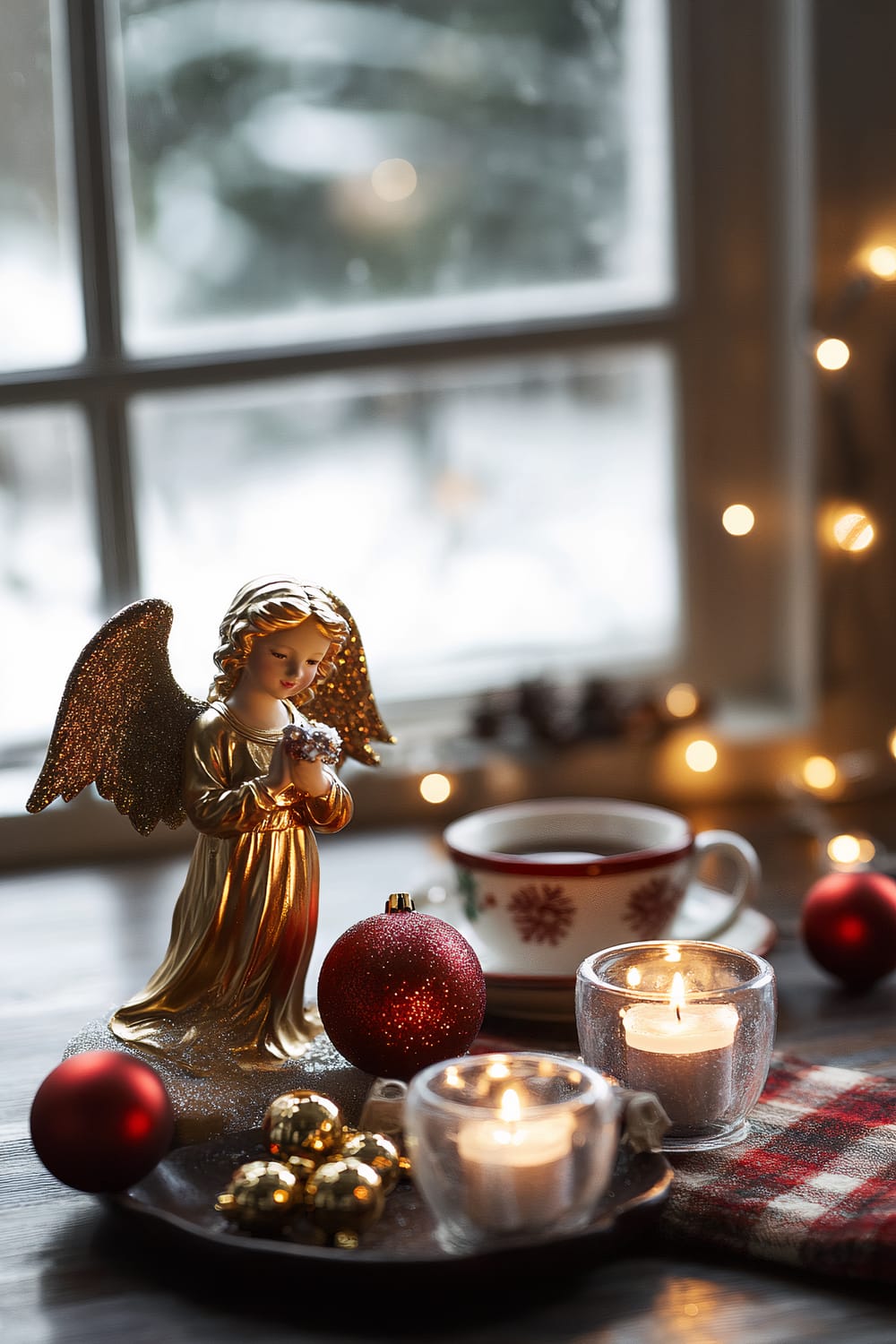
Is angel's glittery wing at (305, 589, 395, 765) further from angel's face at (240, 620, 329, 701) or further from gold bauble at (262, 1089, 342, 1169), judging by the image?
gold bauble at (262, 1089, 342, 1169)

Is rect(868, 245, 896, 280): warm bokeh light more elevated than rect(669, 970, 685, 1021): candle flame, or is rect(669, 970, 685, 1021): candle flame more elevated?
rect(868, 245, 896, 280): warm bokeh light

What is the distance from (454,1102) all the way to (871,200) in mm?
918

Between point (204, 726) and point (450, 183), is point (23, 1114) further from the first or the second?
point (450, 183)

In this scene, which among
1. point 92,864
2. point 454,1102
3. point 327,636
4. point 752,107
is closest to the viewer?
point 454,1102

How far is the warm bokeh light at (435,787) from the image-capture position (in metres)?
1.23

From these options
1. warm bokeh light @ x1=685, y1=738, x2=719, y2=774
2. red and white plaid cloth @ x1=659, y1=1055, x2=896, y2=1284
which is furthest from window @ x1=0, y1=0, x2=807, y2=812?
red and white plaid cloth @ x1=659, y1=1055, x2=896, y2=1284

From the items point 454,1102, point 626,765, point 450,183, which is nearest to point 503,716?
point 626,765

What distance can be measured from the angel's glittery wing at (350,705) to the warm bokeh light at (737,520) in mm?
535

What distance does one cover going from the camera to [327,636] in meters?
0.68

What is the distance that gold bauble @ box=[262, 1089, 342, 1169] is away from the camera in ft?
1.96

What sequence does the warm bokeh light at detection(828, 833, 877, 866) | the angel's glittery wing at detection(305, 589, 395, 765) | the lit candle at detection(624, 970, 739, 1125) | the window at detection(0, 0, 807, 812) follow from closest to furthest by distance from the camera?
the lit candle at detection(624, 970, 739, 1125), the angel's glittery wing at detection(305, 589, 395, 765), the warm bokeh light at detection(828, 833, 877, 866), the window at detection(0, 0, 807, 812)

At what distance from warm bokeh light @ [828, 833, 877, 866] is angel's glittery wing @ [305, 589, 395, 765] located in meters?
0.47

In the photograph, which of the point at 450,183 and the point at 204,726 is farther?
the point at 450,183

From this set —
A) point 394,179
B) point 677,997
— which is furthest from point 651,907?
point 394,179
